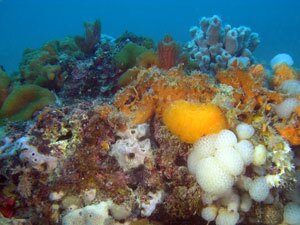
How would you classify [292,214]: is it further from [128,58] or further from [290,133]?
[128,58]

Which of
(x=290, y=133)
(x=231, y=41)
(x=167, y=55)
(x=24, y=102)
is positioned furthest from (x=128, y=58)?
(x=290, y=133)

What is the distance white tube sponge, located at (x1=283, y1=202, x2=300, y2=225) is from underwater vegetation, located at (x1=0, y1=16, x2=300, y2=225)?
0.04ft

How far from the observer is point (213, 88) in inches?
136

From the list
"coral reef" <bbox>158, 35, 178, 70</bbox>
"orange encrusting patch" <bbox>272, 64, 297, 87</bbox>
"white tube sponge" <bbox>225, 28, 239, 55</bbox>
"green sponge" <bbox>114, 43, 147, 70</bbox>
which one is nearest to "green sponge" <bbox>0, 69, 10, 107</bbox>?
"green sponge" <bbox>114, 43, 147, 70</bbox>

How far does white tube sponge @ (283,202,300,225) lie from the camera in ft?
10.9

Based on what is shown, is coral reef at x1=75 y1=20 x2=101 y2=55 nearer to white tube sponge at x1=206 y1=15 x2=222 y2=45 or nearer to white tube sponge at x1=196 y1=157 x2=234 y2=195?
white tube sponge at x1=206 y1=15 x2=222 y2=45

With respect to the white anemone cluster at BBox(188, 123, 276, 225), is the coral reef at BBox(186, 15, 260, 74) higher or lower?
higher

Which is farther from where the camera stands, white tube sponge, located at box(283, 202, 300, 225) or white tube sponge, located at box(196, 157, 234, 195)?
white tube sponge, located at box(283, 202, 300, 225)

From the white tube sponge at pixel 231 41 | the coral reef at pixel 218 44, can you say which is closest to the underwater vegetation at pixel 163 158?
the coral reef at pixel 218 44

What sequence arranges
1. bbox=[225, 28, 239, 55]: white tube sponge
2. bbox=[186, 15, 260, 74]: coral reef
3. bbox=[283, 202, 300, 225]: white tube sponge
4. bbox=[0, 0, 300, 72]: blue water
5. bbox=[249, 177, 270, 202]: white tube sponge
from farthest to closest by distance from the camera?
bbox=[0, 0, 300, 72]: blue water, bbox=[225, 28, 239, 55]: white tube sponge, bbox=[186, 15, 260, 74]: coral reef, bbox=[283, 202, 300, 225]: white tube sponge, bbox=[249, 177, 270, 202]: white tube sponge

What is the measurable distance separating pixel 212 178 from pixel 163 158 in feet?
1.99

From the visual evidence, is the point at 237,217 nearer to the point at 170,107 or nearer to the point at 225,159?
the point at 225,159

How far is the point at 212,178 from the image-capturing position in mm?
2863

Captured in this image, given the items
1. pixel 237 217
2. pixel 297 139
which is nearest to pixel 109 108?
pixel 237 217
